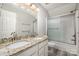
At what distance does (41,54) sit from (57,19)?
67 centimetres

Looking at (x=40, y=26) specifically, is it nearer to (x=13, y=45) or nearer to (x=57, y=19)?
(x=57, y=19)

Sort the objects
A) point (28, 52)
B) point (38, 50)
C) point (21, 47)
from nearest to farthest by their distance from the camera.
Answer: point (21, 47) → point (28, 52) → point (38, 50)

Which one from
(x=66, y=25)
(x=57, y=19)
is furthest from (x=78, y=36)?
(x=57, y=19)

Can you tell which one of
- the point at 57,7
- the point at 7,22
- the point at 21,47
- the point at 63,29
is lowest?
the point at 21,47

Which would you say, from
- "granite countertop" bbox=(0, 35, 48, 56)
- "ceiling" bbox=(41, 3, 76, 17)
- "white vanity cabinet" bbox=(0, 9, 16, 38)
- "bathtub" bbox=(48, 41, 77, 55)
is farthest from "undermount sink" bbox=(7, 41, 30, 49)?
"ceiling" bbox=(41, 3, 76, 17)

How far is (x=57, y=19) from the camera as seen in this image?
5.32 feet

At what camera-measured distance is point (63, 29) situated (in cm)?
160

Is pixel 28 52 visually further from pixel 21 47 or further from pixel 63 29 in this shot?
pixel 63 29

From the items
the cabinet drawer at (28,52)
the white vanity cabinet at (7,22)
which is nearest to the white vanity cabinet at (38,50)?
the cabinet drawer at (28,52)

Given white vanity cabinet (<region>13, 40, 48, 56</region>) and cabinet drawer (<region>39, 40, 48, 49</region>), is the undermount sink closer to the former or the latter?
white vanity cabinet (<region>13, 40, 48, 56</region>)

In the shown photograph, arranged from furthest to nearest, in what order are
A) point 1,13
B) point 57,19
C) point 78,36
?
point 57,19, point 78,36, point 1,13

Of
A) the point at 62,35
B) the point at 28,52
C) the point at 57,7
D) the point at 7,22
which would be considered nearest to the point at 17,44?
the point at 28,52

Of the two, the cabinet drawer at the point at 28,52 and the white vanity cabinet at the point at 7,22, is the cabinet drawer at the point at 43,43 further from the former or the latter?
the white vanity cabinet at the point at 7,22

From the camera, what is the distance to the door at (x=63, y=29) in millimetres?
1543
